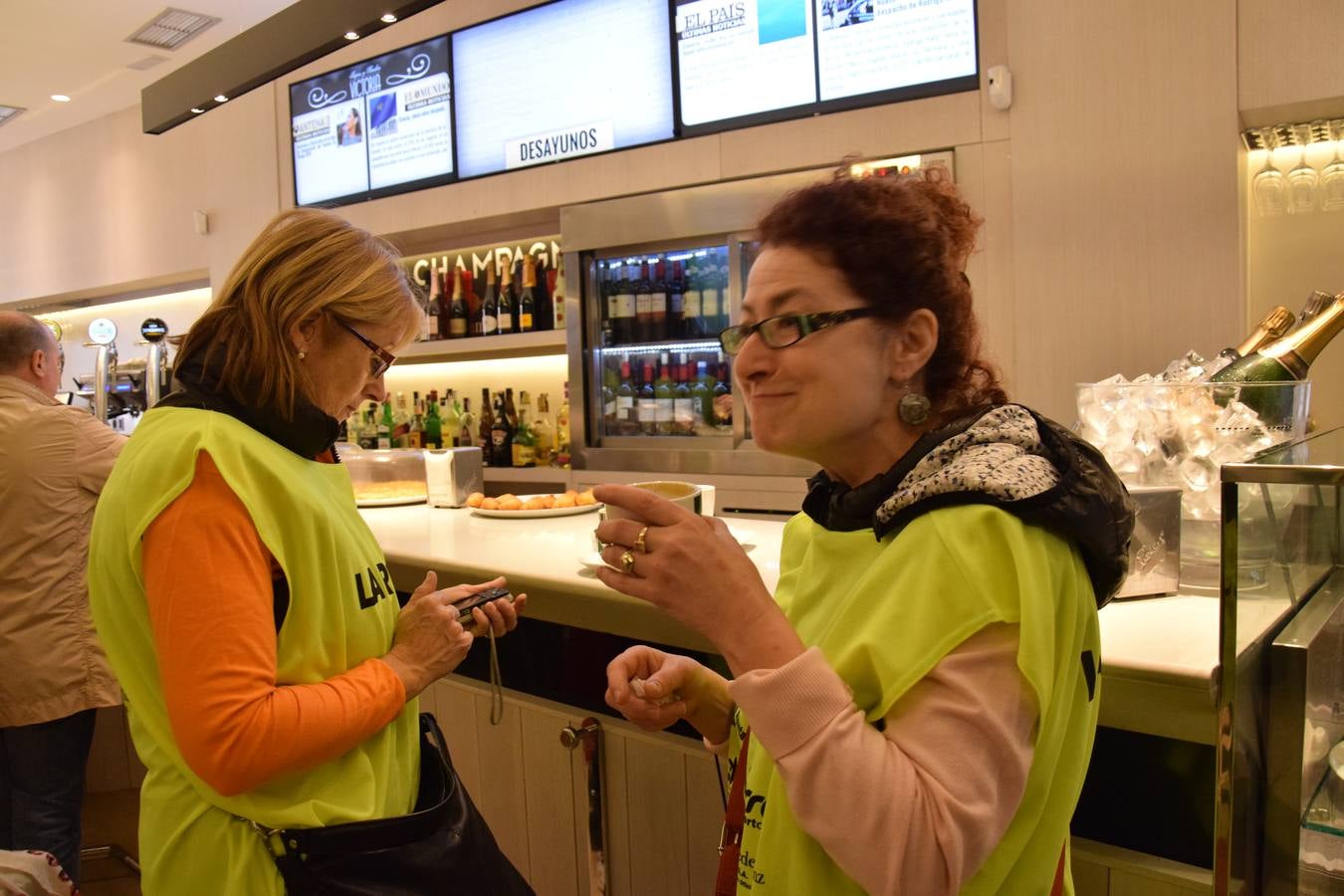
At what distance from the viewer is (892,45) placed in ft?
10.4

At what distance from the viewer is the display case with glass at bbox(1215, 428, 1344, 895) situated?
93 centimetres

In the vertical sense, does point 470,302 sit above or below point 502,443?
above

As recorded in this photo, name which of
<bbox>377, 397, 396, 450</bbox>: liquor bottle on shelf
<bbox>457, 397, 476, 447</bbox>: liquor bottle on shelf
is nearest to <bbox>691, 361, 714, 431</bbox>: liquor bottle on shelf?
<bbox>457, 397, 476, 447</bbox>: liquor bottle on shelf

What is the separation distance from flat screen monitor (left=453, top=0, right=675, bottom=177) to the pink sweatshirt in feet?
10.5

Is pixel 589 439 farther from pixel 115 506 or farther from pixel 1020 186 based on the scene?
pixel 115 506

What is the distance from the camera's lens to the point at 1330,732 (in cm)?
108

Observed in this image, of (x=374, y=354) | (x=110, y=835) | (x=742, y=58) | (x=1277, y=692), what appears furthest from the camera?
(x=742, y=58)

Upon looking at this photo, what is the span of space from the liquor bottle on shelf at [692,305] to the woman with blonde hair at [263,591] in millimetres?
2515

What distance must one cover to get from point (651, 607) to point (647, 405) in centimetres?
240

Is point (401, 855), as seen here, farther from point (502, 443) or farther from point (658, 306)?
point (502, 443)

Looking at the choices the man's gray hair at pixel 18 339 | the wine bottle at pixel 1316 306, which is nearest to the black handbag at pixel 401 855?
the wine bottle at pixel 1316 306

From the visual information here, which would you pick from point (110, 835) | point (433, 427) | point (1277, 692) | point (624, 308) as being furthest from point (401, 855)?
point (433, 427)

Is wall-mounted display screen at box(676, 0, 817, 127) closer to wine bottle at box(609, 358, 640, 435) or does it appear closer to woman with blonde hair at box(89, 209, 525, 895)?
wine bottle at box(609, 358, 640, 435)

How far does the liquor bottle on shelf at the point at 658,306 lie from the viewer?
3906 millimetres
